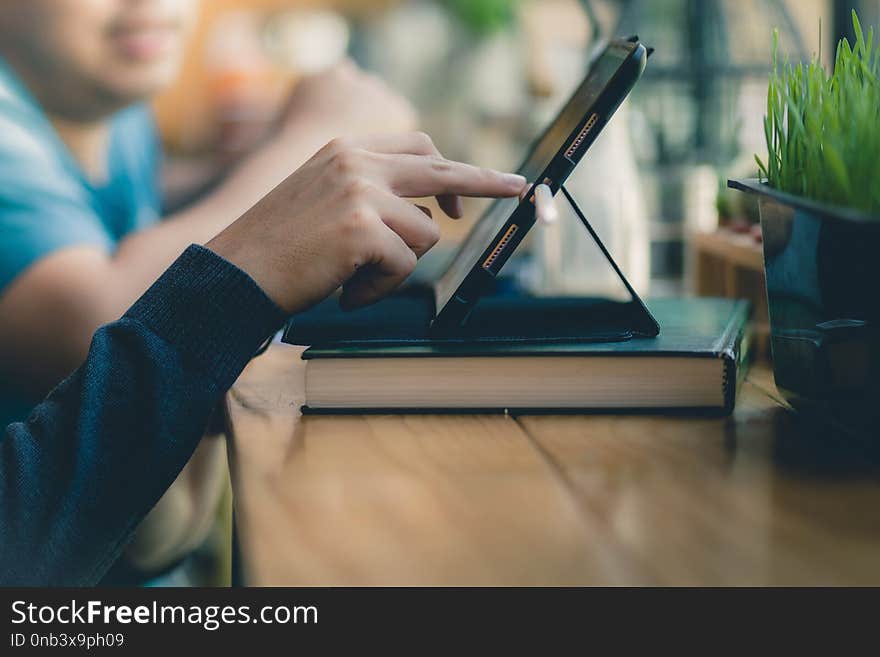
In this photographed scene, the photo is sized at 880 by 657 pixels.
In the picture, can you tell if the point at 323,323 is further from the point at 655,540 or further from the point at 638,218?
the point at 638,218

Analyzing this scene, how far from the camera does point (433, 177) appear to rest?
56 centimetres

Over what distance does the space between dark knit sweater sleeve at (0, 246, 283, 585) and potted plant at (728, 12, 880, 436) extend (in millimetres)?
264

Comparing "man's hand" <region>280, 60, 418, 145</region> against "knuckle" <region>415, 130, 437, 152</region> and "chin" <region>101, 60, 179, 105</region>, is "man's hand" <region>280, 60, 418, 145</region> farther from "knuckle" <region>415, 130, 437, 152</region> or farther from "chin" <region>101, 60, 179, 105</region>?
"knuckle" <region>415, 130, 437, 152</region>

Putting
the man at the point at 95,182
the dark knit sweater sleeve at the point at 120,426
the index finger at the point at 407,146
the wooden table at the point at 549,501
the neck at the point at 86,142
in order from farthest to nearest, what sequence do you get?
1. the neck at the point at 86,142
2. the man at the point at 95,182
3. the index finger at the point at 407,146
4. the dark knit sweater sleeve at the point at 120,426
5. the wooden table at the point at 549,501

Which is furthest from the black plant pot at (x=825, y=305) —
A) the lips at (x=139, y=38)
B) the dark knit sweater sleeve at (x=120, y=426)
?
the lips at (x=139, y=38)

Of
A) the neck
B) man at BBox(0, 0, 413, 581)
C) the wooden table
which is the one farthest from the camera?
the neck

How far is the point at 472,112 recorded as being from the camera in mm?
2293

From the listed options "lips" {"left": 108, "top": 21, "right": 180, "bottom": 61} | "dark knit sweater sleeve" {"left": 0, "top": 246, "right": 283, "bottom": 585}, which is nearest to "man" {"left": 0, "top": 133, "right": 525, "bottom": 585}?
"dark knit sweater sleeve" {"left": 0, "top": 246, "right": 283, "bottom": 585}

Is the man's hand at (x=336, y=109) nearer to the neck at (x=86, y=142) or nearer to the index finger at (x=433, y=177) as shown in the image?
the neck at (x=86, y=142)

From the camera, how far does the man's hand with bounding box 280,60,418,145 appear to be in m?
1.08

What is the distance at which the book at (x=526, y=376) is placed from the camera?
51 centimetres

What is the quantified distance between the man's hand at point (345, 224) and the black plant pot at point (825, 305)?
0.14 metres

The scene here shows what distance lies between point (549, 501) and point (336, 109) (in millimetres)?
795

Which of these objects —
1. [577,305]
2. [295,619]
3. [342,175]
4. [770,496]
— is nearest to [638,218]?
[577,305]
